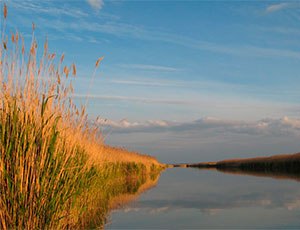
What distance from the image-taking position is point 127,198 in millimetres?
7555

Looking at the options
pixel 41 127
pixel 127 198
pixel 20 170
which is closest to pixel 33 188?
pixel 20 170

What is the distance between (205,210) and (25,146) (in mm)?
4070

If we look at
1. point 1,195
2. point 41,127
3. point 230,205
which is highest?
point 41,127

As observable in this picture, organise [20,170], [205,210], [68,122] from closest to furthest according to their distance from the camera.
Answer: [20,170], [68,122], [205,210]

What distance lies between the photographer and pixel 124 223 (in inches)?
193

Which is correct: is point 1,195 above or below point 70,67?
below

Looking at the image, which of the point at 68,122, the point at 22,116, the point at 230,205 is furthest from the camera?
the point at 230,205

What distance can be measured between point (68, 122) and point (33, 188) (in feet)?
5.11

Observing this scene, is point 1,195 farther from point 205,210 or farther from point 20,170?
point 205,210

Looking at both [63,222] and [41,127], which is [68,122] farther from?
[63,222]

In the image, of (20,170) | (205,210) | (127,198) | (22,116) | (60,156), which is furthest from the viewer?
(127,198)

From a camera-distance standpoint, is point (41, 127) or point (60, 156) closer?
point (41, 127)

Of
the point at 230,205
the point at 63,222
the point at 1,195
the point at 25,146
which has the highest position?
the point at 25,146

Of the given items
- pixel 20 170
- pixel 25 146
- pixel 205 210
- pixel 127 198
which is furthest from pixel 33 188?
pixel 127 198
